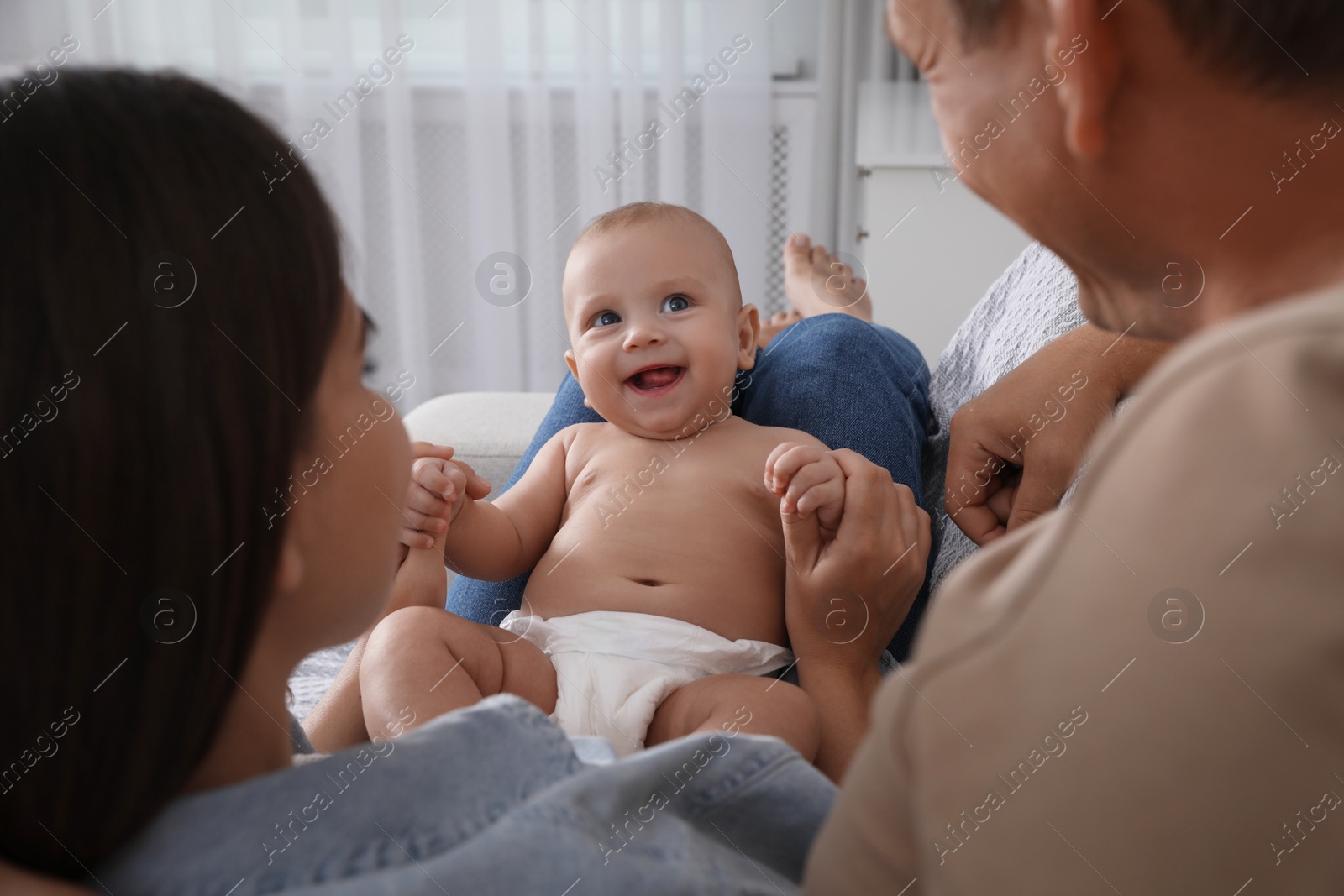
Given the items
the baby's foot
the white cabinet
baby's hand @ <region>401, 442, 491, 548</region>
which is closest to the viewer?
baby's hand @ <region>401, 442, 491, 548</region>

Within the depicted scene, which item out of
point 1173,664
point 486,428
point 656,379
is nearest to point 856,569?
point 656,379

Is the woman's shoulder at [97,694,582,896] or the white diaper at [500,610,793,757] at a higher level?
the woman's shoulder at [97,694,582,896]

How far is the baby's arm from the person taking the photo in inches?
45.5

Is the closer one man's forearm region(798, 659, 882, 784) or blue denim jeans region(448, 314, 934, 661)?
man's forearm region(798, 659, 882, 784)

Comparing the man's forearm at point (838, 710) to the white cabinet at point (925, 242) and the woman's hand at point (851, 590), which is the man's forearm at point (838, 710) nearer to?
the woman's hand at point (851, 590)

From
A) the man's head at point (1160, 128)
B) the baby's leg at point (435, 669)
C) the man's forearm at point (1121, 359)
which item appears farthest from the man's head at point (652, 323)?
the man's head at point (1160, 128)

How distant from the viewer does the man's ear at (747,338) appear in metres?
1.44

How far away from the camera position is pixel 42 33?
3.28 meters

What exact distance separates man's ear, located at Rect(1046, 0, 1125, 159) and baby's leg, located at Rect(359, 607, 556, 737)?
707 millimetres

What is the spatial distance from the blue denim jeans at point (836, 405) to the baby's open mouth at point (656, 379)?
150mm

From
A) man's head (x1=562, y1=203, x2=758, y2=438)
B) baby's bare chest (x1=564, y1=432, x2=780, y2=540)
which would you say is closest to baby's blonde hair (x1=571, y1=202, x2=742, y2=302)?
man's head (x1=562, y1=203, x2=758, y2=438)

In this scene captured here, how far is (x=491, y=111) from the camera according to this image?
321cm

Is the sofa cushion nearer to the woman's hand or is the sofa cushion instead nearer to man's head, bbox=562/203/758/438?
man's head, bbox=562/203/758/438

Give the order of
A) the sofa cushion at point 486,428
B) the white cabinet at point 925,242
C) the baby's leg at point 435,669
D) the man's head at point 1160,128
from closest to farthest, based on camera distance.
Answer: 1. the man's head at point 1160,128
2. the baby's leg at point 435,669
3. the sofa cushion at point 486,428
4. the white cabinet at point 925,242
